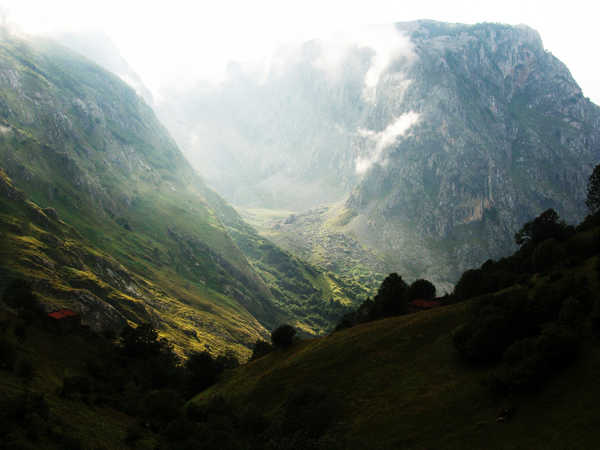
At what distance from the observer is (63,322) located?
72.0m

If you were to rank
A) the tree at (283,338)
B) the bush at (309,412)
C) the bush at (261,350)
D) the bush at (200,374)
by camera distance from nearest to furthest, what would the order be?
1. the bush at (309,412)
2. the bush at (200,374)
3. the tree at (283,338)
4. the bush at (261,350)

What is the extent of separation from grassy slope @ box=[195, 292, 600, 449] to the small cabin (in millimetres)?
29901

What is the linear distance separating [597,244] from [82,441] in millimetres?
85452

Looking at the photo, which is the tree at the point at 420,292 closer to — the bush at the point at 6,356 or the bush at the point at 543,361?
the bush at the point at 543,361

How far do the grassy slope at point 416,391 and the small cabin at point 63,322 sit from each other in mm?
29901

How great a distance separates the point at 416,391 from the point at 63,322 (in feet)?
212

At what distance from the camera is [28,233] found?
534ft

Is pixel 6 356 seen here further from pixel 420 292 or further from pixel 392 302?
pixel 420 292

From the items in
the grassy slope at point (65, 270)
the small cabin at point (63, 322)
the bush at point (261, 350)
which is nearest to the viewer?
the small cabin at point (63, 322)

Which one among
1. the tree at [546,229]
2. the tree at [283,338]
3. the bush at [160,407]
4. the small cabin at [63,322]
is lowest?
the bush at [160,407]

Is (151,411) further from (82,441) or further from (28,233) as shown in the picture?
(28,233)

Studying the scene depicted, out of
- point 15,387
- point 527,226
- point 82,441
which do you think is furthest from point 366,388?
point 527,226

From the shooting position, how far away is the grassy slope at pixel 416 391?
112 ft

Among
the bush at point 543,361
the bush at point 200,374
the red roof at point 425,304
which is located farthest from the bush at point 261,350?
the bush at point 543,361
